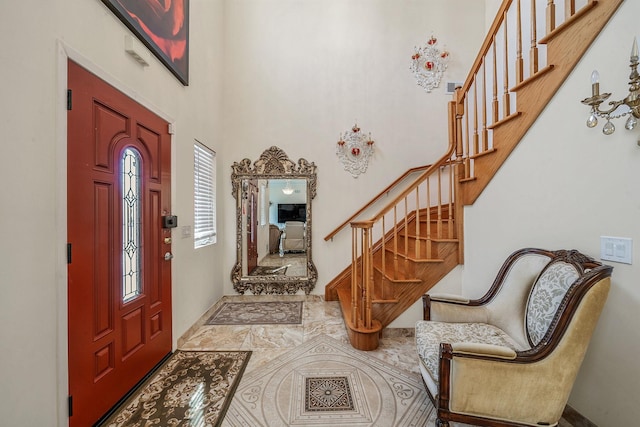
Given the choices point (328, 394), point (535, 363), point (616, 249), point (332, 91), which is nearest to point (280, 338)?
point (328, 394)

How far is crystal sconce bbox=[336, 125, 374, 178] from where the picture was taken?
3.81 meters

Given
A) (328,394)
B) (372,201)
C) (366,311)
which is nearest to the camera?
(328,394)

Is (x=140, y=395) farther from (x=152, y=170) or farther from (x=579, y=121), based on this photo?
(x=579, y=121)

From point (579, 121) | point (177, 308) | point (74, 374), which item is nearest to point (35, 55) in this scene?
point (74, 374)

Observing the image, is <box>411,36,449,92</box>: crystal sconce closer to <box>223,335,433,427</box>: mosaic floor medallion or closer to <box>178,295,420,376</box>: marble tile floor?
<box>178,295,420,376</box>: marble tile floor

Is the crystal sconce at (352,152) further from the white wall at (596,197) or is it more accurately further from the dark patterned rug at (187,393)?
the dark patterned rug at (187,393)

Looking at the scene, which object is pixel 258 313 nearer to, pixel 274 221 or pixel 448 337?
pixel 274 221

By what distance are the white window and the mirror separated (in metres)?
0.39

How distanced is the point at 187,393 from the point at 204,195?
84.0 inches

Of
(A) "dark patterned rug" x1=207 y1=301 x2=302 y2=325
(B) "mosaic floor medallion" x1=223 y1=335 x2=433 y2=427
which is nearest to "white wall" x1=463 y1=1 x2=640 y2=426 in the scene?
(B) "mosaic floor medallion" x1=223 y1=335 x2=433 y2=427

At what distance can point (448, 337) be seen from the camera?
1635 millimetres

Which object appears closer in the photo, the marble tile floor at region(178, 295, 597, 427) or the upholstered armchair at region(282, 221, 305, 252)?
the marble tile floor at region(178, 295, 597, 427)

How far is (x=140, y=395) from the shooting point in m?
1.79

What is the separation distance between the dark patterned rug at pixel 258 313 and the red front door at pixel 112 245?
0.89 meters
